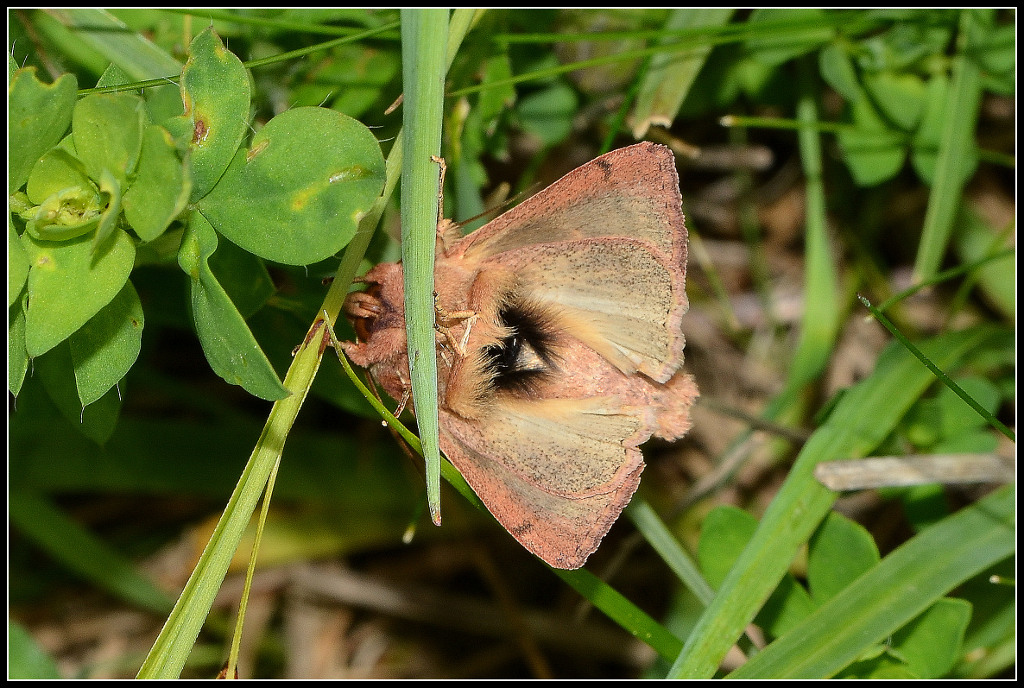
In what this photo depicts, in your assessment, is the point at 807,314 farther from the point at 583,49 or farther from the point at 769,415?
the point at 583,49

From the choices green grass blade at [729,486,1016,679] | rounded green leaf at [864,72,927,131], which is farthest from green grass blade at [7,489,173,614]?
rounded green leaf at [864,72,927,131]

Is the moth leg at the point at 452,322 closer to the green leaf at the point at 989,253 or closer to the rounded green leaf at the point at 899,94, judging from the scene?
the rounded green leaf at the point at 899,94

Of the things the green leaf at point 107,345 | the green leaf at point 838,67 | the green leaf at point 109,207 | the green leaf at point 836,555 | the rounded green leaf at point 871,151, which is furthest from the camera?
the rounded green leaf at point 871,151

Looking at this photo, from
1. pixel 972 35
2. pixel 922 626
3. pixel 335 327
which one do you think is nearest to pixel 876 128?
pixel 972 35

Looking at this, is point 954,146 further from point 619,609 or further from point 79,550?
point 79,550

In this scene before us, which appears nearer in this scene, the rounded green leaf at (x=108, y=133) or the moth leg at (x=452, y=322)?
the rounded green leaf at (x=108, y=133)

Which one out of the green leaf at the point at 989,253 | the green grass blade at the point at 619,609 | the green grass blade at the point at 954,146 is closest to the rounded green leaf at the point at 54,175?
the green grass blade at the point at 619,609
